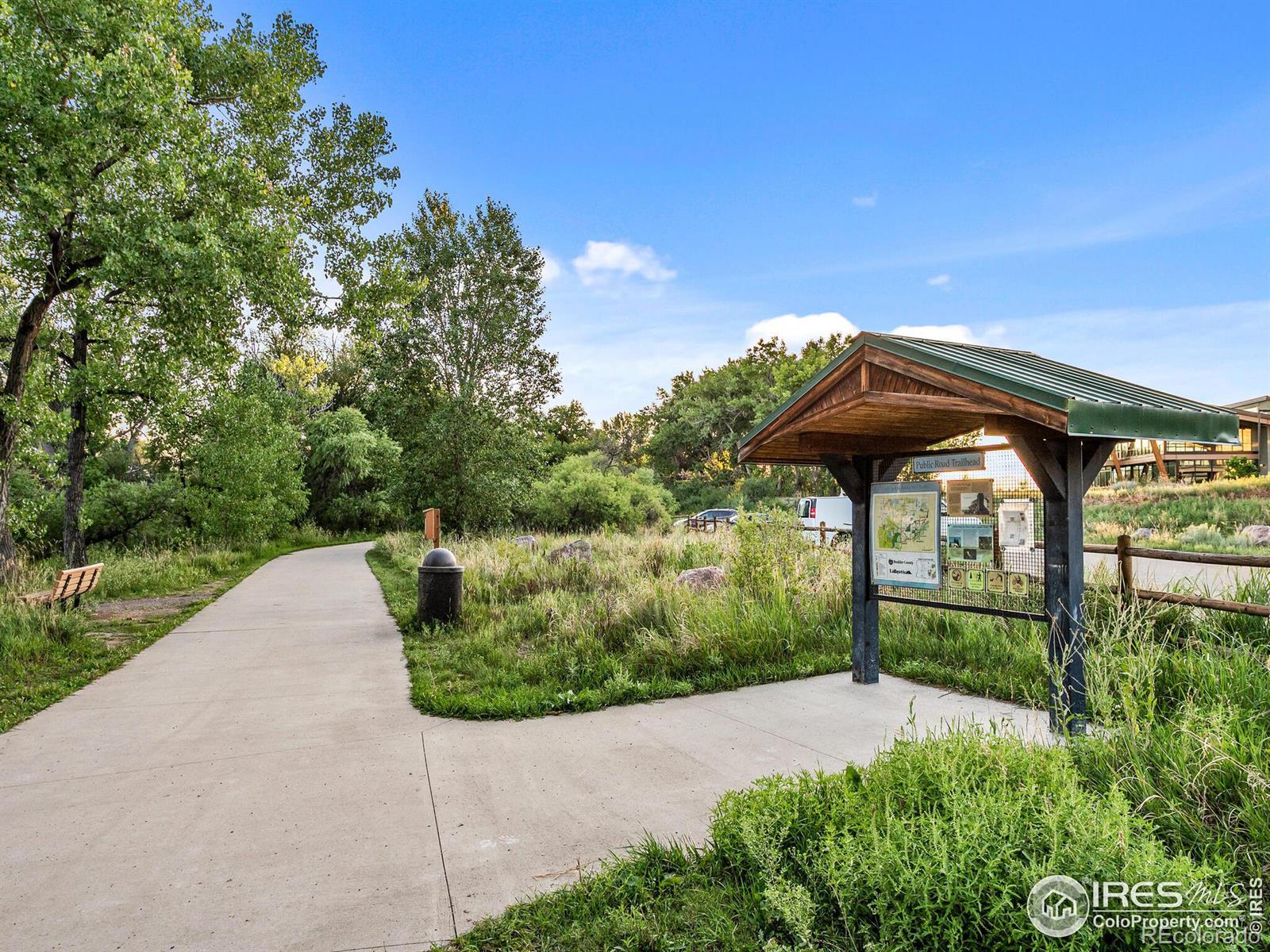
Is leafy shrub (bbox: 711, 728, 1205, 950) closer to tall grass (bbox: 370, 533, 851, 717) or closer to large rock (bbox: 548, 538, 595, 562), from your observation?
tall grass (bbox: 370, 533, 851, 717)

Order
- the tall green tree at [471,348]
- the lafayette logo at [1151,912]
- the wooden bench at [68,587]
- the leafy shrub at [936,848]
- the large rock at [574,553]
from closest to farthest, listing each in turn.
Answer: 1. the lafayette logo at [1151,912]
2. the leafy shrub at [936,848]
3. the wooden bench at [68,587]
4. the large rock at [574,553]
5. the tall green tree at [471,348]

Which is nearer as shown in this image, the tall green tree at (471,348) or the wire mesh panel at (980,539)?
the wire mesh panel at (980,539)

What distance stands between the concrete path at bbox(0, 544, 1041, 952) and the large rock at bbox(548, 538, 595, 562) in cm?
666

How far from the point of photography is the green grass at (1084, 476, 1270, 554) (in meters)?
18.8

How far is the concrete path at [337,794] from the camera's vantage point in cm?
311

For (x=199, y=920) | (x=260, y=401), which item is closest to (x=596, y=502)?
(x=260, y=401)

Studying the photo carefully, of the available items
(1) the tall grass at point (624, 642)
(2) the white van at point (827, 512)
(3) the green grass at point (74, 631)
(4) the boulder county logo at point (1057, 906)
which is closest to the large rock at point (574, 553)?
(1) the tall grass at point (624, 642)

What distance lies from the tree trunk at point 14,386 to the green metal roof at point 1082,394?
1330 cm

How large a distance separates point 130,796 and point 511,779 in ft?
7.60

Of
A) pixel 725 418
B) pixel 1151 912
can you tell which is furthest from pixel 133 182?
pixel 725 418

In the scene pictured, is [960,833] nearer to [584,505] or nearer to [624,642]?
[624,642]

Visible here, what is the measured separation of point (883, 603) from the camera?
894 centimetres

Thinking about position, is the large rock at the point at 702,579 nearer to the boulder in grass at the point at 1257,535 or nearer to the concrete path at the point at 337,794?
the concrete path at the point at 337,794

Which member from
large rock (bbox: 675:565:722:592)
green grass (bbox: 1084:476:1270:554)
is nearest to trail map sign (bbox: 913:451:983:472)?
large rock (bbox: 675:565:722:592)
